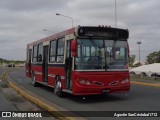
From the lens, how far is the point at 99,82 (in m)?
14.4

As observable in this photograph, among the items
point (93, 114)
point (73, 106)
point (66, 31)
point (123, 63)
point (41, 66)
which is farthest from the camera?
point (41, 66)

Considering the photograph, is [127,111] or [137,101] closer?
[127,111]

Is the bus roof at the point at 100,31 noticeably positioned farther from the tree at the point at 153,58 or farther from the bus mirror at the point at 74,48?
the tree at the point at 153,58

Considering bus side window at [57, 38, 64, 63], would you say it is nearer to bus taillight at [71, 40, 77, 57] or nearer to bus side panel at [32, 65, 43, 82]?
bus taillight at [71, 40, 77, 57]

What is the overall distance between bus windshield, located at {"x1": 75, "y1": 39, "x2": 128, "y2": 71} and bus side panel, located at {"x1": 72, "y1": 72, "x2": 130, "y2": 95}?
0.80ft

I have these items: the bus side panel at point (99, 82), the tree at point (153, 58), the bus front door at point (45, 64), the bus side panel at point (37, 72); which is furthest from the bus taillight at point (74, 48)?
the tree at point (153, 58)

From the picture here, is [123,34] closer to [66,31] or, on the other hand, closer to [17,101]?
[66,31]

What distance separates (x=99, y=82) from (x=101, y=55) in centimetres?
105

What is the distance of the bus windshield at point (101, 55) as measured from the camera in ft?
47.0

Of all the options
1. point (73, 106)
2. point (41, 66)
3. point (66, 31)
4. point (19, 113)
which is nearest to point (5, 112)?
point (19, 113)

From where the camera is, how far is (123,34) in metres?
15.2

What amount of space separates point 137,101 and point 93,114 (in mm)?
3381

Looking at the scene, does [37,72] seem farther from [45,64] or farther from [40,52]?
[45,64]

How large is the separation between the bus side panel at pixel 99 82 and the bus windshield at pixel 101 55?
245 mm
